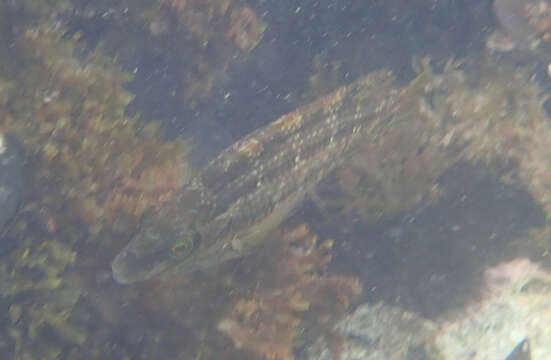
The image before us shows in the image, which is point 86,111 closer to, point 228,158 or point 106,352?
point 228,158

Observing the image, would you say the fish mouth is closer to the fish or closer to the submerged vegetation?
the fish

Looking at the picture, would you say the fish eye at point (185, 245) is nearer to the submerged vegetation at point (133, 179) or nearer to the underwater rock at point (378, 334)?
the submerged vegetation at point (133, 179)

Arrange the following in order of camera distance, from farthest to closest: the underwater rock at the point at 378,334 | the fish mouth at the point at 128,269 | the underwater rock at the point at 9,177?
the underwater rock at the point at 378,334, the underwater rock at the point at 9,177, the fish mouth at the point at 128,269

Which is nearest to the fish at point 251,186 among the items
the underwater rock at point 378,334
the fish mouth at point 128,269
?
the fish mouth at point 128,269

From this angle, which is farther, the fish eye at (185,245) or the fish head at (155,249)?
the fish eye at (185,245)

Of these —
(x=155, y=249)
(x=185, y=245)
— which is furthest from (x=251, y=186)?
(x=155, y=249)

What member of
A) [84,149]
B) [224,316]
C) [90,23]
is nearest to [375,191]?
[224,316]

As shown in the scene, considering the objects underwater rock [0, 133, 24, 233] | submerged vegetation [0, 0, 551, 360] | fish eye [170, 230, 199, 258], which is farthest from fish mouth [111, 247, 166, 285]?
underwater rock [0, 133, 24, 233]
